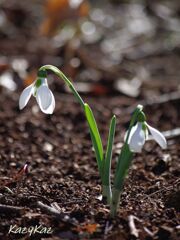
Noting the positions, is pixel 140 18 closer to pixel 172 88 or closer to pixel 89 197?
pixel 172 88

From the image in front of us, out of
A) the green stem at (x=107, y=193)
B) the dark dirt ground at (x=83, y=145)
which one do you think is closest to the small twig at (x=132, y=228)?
the dark dirt ground at (x=83, y=145)


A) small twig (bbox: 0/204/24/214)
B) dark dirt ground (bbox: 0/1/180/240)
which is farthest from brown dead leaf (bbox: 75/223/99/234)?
small twig (bbox: 0/204/24/214)

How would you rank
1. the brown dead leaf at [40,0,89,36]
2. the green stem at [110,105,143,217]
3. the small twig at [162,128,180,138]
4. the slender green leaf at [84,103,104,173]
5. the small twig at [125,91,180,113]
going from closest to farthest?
the green stem at [110,105,143,217] < the slender green leaf at [84,103,104,173] < the small twig at [162,128,180,138] < the small twig at [125,91,180,113] < the brown dead leaf at [40,0,89,36]

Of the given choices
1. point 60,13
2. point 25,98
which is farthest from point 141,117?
point 60,13

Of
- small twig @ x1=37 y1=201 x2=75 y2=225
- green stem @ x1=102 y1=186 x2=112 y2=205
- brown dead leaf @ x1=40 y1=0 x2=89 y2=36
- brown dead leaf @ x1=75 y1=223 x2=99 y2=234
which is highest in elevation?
brown dead leaf @ x1=40 y1=0 x2=89 y2=36

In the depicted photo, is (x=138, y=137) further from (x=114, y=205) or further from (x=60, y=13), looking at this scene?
(x=60, y=13)

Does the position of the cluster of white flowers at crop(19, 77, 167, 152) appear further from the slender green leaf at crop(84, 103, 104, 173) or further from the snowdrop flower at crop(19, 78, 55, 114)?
the slender green leaf at crop(84, 103, 104, 173)
